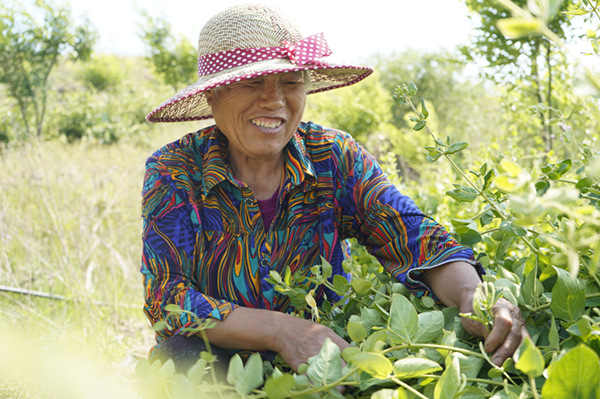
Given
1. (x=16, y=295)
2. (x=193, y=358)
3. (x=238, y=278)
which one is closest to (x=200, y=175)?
(x=238, y=278)

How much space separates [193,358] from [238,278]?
13.7 inches

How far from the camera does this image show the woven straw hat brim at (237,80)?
53.4 inches

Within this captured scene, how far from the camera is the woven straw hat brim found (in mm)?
1355

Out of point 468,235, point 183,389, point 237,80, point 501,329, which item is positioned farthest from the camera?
point 237,80

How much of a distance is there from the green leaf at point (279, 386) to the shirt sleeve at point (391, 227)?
1.92ft

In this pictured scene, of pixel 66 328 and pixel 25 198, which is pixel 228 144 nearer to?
pixel 66 328

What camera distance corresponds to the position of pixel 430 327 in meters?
0.75

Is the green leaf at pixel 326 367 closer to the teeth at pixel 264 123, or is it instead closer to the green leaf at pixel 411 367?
the green leaf at pixel 411 367

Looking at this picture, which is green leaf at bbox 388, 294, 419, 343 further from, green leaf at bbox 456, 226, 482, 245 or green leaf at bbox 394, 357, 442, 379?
green leaf at bbox 456, 226, 482, 245

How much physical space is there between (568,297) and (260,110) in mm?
985

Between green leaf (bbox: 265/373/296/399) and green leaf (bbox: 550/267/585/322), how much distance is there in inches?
14.6

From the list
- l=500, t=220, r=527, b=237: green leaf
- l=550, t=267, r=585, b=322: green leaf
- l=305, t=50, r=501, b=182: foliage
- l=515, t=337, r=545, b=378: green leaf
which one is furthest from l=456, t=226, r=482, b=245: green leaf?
l=305, t=50, r=501, b=182: foliage

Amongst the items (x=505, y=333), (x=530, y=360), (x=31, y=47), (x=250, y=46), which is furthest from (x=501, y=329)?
(x=31, y=47)

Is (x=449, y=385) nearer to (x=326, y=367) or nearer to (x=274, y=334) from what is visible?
(x=326, y=367)
